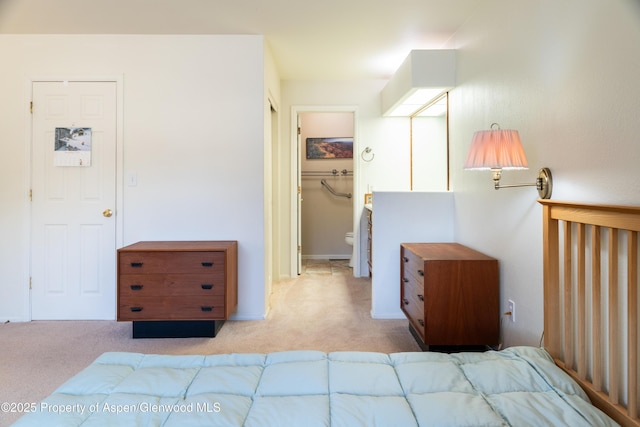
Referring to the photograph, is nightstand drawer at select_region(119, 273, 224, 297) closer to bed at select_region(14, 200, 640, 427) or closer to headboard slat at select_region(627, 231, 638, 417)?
bed at select_region(14, 200, 640, 427)

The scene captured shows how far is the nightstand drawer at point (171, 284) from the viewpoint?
260 cm

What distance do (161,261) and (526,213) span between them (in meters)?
2.39

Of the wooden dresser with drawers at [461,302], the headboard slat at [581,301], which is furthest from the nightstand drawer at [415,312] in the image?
the headboard slat at [581,301]

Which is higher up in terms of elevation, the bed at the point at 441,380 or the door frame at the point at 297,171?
the door frame at the point at 297,171

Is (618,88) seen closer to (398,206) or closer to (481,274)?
(481,274)

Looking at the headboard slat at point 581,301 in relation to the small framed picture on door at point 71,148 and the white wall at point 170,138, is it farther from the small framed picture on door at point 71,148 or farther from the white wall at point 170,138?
the small framed picture on door at point 71,148

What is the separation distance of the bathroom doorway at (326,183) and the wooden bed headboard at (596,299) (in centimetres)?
429

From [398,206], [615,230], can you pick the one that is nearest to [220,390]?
[615,230]

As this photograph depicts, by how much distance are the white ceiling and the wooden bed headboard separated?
1.93 meters

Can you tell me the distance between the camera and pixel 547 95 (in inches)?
69.2

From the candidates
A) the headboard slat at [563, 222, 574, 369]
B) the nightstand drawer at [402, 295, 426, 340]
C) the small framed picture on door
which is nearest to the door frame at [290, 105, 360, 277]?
the nightstand drawer at [402, 295, 426, 340]

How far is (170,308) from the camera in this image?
2633 mm

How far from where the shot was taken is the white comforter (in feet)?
3.26

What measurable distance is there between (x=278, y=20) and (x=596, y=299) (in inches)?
108
